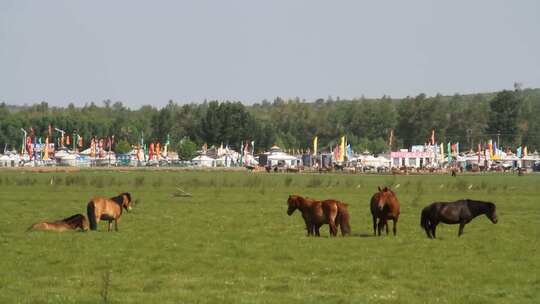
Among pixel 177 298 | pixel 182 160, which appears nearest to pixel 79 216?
pixel 177 298

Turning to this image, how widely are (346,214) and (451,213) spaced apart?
2.94m

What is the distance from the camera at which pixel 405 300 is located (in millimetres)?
16797

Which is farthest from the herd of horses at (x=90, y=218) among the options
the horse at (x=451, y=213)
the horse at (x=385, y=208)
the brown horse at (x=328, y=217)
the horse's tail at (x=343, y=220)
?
the horse at (x=451, y=213)

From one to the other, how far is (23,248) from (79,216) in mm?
4972

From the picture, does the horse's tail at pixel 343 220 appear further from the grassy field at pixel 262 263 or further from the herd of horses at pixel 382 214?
the grassy field at pixel 262 263

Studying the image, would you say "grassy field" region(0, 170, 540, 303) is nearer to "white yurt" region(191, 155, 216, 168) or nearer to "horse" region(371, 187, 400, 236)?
"horse" region(371, 187, 400, 236)

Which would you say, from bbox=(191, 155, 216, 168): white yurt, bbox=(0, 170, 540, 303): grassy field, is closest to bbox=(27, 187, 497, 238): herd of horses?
bbox=(0, 170, 540, 303): grassy field

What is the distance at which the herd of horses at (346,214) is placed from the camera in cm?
2742

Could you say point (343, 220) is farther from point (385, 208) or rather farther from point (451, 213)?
point (451, 213)

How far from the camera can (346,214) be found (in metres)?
27.6

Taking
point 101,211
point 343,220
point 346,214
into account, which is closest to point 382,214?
point 346,214

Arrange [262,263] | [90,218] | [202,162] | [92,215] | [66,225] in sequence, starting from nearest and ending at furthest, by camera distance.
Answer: [262,263] → [66,225] → [92,215] → [90,218] → [202,162]

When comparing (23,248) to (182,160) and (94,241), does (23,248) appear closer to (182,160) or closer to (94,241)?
(94,241)

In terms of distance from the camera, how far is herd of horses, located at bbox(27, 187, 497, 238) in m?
27.4
